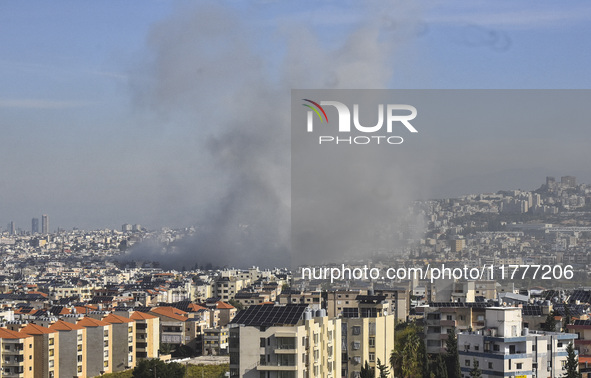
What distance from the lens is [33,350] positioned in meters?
18.5

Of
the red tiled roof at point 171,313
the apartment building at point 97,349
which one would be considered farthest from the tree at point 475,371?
the red tiled roof at point 171,313

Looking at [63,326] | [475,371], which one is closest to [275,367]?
A: [475,371]

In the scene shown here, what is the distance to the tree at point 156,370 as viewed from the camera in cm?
1755

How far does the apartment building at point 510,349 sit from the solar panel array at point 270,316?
218 centimetres

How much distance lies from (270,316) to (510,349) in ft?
9.64

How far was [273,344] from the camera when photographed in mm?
12336

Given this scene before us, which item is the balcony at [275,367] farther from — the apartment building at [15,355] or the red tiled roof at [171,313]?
the red tiled roof at [171,313]

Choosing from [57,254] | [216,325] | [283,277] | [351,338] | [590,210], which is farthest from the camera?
[57,254]

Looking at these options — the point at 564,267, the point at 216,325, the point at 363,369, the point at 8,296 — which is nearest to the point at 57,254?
the point at 8,296

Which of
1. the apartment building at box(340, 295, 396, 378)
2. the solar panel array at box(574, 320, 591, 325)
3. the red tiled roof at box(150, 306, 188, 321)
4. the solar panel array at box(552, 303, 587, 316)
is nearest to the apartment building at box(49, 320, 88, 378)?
the red tiled roof at box(150, 306, 188, 321)

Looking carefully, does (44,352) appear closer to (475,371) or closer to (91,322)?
(91,322)

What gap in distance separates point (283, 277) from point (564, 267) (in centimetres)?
1503

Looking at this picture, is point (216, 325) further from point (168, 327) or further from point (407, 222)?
point (407, 222)

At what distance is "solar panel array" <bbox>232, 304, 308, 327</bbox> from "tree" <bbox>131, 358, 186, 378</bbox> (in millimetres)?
4886
